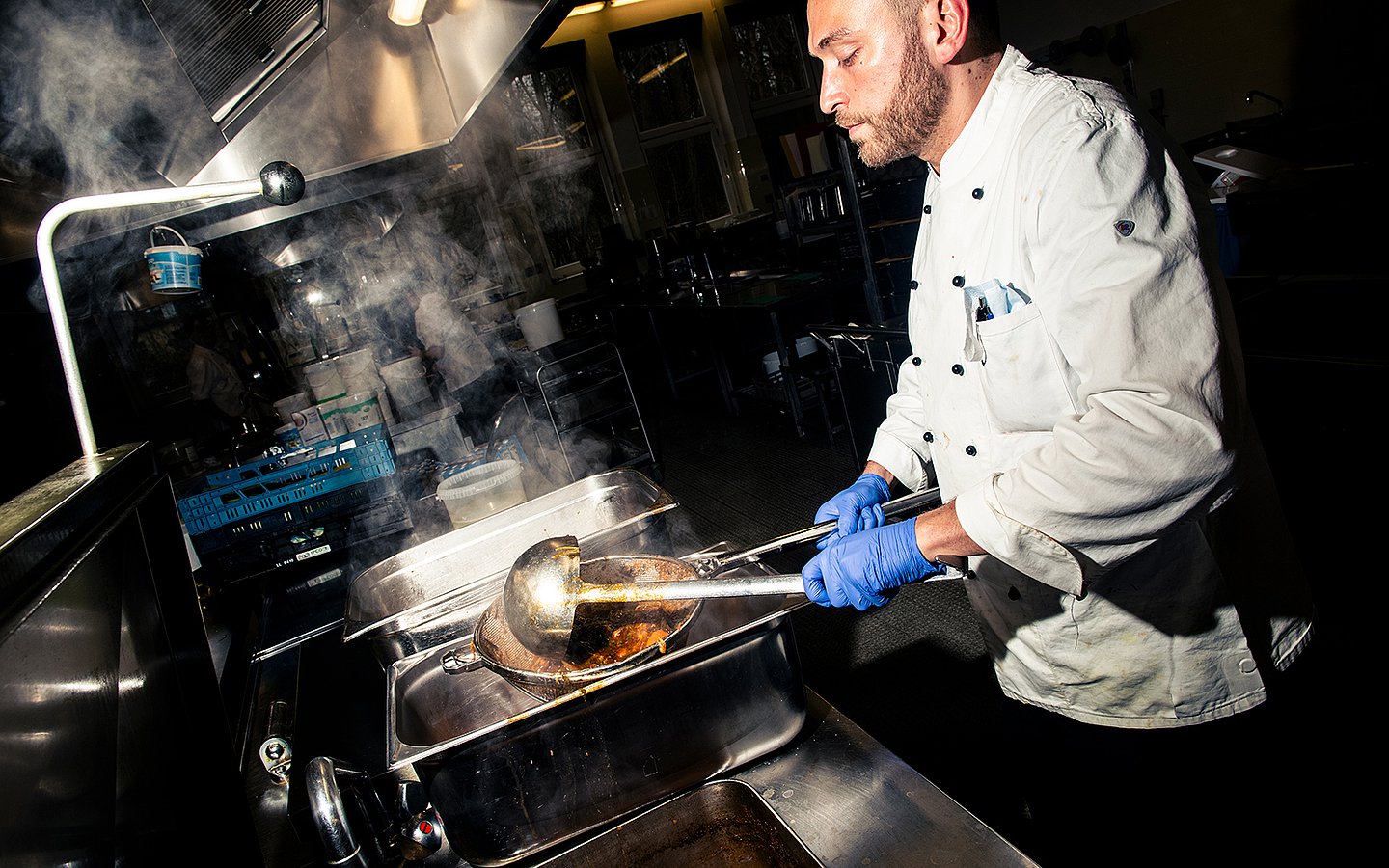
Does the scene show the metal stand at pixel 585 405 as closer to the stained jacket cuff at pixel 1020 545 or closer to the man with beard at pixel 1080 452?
the man with beard at pixel 1080 452

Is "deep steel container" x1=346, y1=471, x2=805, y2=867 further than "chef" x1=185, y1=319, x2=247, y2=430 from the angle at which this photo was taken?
No

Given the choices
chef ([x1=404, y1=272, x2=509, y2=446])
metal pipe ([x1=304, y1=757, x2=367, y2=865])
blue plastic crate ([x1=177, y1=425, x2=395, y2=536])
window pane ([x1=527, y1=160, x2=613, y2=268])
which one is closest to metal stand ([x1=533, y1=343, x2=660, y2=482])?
chef ([x1=404, y1=272, x2=509, y2=446])

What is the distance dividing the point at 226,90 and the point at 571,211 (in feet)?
28.9

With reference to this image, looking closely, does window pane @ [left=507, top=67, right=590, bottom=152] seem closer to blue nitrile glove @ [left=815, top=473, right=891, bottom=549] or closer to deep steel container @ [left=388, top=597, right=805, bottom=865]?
blue nitrile glove @ [left=815, top=473, right=891, bottom=549]

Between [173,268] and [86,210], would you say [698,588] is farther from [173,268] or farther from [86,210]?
[173,268]

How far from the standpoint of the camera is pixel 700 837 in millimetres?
1204

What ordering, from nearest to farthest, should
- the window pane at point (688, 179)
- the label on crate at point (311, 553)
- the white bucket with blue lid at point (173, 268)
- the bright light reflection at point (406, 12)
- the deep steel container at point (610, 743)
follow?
1. the deep steel container at point (610, 743)
2. the white bucket with blue lid at point (173, 268)
3. the bright light reflection at point (406, 12)
4. the label on crate at point (311, 553)
5. the window pane at point (688, 179)

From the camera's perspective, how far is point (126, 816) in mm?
663

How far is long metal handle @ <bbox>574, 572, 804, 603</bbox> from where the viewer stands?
113 cm

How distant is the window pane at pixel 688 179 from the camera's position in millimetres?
10586

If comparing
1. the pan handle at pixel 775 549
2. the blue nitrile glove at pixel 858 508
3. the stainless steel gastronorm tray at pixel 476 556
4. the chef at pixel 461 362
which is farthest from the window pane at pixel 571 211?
the pan handle at pixel 775 549

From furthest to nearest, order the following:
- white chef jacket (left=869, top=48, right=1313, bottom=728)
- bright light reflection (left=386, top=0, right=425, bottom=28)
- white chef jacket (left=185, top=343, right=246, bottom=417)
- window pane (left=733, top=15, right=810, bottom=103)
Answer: window pane (left=733, top=15, right=810, bottom=103) < white chef jacket (left=185, top=343, right=246, bottom=417) < bright light reflection (left=386, top=0, right=425, bottom=28) < white chef jacket (left=869, top=48, right=1313, bottom=728)

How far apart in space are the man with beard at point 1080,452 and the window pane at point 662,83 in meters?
9.85

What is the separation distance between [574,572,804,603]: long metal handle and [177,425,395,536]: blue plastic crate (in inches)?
67.5
